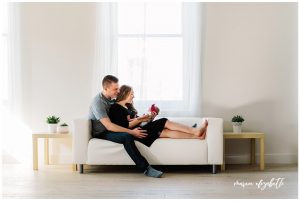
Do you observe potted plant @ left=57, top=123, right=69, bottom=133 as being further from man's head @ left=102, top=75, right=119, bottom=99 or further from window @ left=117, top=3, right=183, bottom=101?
window @ left=117, top=3, right=183, bottom=101

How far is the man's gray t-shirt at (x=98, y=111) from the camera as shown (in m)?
4.23

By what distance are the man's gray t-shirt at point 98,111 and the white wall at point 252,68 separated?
1.26 m

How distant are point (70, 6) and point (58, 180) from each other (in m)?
2.14

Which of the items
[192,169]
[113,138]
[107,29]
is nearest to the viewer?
[113,138]

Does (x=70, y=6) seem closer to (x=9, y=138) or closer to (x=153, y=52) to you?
(x=153, y=52)

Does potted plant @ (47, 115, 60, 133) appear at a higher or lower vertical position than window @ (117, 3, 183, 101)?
lower

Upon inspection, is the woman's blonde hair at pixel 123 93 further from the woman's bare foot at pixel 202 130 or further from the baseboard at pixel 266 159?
the baseboard at pixel 266 159

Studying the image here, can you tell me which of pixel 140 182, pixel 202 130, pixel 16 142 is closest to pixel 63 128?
pixel 16 142

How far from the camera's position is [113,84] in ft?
14.2

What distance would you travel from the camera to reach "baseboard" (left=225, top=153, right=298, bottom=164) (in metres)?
5.00

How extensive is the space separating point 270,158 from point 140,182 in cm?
196

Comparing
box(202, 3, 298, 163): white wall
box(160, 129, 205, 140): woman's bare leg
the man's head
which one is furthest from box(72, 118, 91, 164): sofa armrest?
box(202, 3, 298, 163): white wall

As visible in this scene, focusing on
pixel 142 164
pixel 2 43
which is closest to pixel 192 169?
pixel 142 164

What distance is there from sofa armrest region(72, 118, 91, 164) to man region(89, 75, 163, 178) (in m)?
0.11
